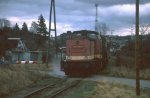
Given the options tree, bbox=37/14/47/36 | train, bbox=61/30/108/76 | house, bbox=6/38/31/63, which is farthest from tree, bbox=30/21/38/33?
train, bbox=61/30/108/76

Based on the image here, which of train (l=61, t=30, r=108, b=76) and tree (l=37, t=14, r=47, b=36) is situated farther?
tree (l=37, t=14, r=47, b=36)

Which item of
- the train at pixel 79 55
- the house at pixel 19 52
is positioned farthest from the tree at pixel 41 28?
the train at pixel 79 55

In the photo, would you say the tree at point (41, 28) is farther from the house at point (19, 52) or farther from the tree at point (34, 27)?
the house at point (19, 52)

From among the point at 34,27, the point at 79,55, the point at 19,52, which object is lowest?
the point at 79,55

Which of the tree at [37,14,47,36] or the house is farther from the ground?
the tree at [37,14,47,36]

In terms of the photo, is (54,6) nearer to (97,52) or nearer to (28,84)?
(97,52)

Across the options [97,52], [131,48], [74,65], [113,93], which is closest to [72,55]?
[74,65]

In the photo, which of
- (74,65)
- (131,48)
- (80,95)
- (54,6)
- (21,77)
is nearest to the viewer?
(80,95)

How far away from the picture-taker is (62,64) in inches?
1428

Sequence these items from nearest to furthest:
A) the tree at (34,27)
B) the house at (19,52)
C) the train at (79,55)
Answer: the train at (79,55), the house at (19,52), the tree at (34,27)

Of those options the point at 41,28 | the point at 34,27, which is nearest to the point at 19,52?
the point at 41,28

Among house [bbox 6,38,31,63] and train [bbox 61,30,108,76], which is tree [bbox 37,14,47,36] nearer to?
house [bbox 6,38,31,63]

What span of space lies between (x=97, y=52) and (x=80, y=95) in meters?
19.3

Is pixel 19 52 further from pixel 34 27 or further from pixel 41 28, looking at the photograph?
pixel 34 27
